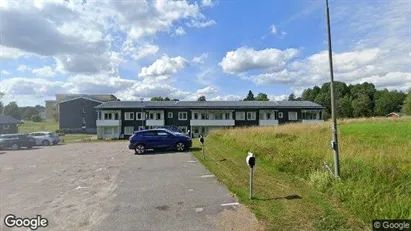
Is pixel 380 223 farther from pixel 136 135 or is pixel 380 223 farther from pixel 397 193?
pixel 136 135

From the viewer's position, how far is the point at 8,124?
5000 centimetres

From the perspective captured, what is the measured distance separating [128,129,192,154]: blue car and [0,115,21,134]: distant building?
133 feet

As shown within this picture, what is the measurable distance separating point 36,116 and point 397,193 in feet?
172

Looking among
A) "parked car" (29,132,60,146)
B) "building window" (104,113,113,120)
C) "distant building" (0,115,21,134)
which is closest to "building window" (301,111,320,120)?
"building window" (104,113,113,120)

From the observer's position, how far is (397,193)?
6.64 m

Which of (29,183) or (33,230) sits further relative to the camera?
(29,183)

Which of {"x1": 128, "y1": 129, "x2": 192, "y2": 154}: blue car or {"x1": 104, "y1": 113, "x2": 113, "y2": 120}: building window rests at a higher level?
{"x1": 104, "y1": 113, "x2": 113, "y2": 120}: building window

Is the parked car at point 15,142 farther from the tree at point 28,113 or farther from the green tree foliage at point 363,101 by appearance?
the green tree foliage at point 363,101

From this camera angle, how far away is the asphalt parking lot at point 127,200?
6062 mm

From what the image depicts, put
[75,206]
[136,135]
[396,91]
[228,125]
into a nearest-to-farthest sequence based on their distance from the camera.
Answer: [75,206]
[136,135]
[228,125]
[396,91]

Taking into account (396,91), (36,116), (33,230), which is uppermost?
(396,91)

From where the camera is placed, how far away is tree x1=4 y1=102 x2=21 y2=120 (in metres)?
53.7

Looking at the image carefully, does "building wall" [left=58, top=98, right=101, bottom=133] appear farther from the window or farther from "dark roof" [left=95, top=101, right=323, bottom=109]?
the window

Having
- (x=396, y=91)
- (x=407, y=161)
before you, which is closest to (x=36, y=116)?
(x=407, y=161)
